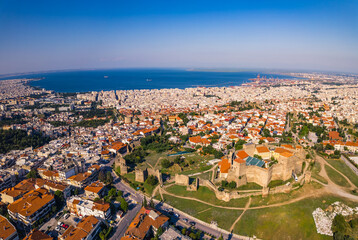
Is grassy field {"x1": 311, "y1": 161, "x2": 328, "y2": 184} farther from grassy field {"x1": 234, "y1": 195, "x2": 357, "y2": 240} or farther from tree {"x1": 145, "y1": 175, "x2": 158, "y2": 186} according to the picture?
tree {"x1": 145, "y1": 175, "x2": 158, "y2": 186}

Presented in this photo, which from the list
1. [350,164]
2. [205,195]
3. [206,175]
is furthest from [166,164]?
[350,164]

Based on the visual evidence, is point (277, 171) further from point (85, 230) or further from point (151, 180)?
point (85, 230)

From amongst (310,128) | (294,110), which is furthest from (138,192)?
(294,110)

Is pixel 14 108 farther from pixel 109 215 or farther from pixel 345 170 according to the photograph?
pixel 345 170

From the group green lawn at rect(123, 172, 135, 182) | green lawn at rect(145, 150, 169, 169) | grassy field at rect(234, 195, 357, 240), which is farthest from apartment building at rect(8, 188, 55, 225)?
grassy field at rect(234, 195, 357, 240)

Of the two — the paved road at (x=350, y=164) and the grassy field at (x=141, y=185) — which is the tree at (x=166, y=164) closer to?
the grassy field at (x=141, y=185)
